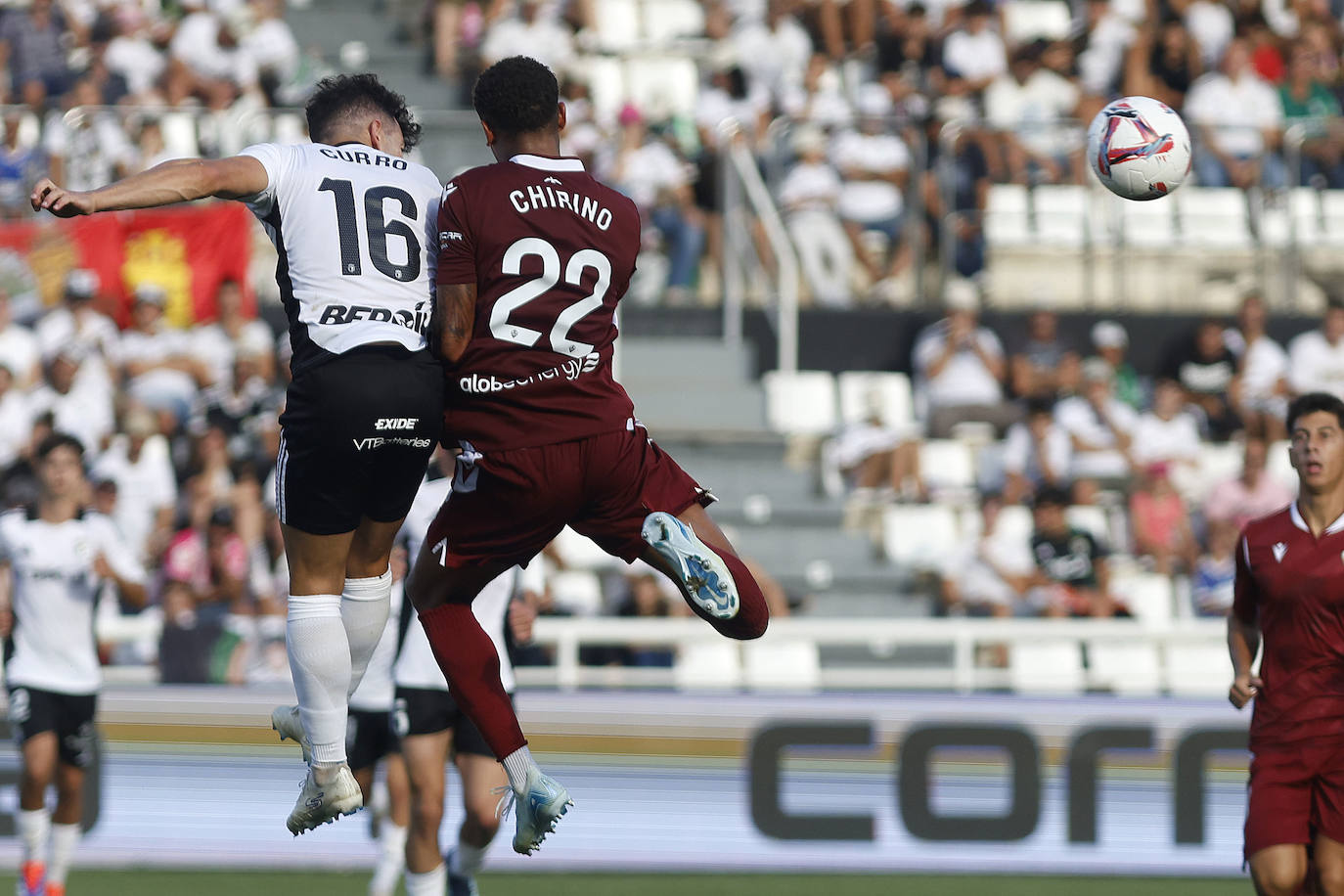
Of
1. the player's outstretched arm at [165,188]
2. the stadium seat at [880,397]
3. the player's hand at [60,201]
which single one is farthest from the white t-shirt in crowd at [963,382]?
the player's hand at [60,201]

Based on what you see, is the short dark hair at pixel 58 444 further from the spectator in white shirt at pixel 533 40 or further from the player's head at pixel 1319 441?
the spectator in white shirt at pixel 533 40

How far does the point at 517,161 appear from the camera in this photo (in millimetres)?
6465

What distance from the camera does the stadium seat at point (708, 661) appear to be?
43.1 ft

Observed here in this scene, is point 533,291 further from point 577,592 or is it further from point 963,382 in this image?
point 963,382

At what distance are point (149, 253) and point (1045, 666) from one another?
23.6 ft

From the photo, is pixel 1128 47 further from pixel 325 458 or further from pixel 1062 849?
Result: pixel 325 458

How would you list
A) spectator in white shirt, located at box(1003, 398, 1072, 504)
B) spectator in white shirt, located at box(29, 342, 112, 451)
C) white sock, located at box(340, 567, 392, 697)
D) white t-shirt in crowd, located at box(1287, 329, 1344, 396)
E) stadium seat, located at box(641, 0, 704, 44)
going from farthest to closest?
stadium seat, located at box(641, 0, 704, 44), white t-shirt in crowd, located at box(1287, 329, 1344, 396), spectator in white shirt, located at box(1003, 398, 1072, 504), spectator in white shirt, located at box(29, 342, 112, 451), white sock, located at box(340, 567, 392, 697)

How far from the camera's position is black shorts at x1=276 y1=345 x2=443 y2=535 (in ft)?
20.8

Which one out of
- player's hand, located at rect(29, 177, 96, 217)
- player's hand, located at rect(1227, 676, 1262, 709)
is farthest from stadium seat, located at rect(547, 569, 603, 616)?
player's hand, located at rect(29, 177, 96, 217)

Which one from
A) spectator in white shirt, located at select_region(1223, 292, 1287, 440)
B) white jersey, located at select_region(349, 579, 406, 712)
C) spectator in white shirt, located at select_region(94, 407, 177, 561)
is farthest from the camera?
spectator in white shirt, located at select_region(1223, 292, 1287, 440)

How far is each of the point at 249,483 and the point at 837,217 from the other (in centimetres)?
519

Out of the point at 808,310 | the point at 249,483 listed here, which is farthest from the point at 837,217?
the point at 249,483

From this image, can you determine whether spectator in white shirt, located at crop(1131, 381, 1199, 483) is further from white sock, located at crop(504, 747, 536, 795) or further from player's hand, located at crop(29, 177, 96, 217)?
player's hand, located at crop(29, 177, 96, 217)

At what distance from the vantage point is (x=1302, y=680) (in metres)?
8.12
